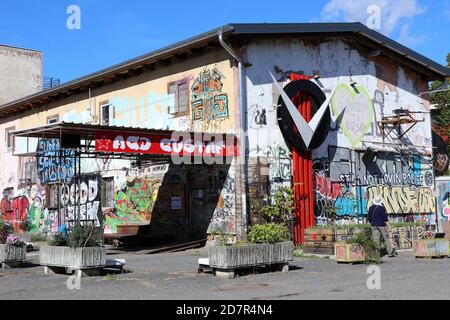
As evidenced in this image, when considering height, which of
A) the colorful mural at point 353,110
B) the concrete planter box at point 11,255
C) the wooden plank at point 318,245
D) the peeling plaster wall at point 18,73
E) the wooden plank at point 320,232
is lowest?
the wooden plank at point 318,245

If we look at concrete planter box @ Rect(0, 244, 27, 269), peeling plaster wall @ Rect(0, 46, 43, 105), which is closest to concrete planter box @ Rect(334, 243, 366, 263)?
concrete planter box @ Rect(0, 244, 27, 269)

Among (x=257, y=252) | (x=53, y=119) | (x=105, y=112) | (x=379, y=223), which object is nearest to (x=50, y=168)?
(x=53, y=119)

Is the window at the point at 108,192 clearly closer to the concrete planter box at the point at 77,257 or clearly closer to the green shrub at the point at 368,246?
the concrete planter box at the point at 77,257

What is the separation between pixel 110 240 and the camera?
860 inches

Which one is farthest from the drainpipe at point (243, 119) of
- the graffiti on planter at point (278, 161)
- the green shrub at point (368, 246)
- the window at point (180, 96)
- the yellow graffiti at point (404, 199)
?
the yellow graffiti at point (404, 199)

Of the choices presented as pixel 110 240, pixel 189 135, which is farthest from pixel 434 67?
pixel 110 240

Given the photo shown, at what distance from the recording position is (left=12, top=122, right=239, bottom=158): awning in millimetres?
15180

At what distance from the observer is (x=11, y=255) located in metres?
13.9

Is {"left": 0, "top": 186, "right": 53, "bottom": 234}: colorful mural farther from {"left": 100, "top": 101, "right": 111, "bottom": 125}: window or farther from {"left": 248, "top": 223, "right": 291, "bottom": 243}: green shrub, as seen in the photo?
{"left": 248, "top": 223, "right": 291, "bottom": 243}: green shrub

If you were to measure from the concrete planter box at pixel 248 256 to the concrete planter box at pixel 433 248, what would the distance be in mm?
4460

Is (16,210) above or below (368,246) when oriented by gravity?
above

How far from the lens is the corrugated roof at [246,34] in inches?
706

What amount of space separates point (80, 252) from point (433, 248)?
8.93 m

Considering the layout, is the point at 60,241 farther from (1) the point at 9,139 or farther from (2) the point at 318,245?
(1) the point at 9,139
